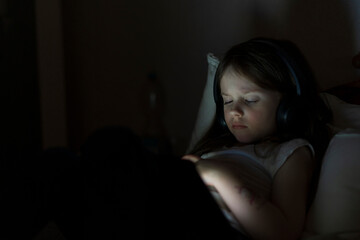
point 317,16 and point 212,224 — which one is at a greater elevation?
point 317,16

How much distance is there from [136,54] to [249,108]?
1.22m

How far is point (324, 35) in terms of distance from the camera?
1107 mm

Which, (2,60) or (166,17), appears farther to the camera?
(166,17)

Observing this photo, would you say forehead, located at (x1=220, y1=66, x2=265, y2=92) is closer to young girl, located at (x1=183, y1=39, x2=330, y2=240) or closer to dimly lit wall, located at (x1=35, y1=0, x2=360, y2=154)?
young girl, located at (x1=183, y1=39, x2=330, y2=240)

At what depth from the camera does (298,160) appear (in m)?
0.79

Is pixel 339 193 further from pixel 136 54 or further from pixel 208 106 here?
pixel 136 54

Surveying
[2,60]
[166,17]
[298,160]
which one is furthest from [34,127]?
[298,160]

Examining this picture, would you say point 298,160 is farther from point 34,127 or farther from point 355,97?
point 34,127

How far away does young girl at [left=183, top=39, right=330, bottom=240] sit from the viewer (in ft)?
2.42

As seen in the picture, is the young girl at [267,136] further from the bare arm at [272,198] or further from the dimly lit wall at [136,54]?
the dimly lit wall at [136,54]

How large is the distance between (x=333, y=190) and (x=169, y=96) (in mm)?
1274

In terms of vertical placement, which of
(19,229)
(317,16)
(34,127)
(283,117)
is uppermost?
(317,16)

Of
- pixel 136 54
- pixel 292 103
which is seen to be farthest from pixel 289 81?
pixel 136 54

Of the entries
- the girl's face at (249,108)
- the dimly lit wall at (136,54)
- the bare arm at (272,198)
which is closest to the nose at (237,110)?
the girl's face at (249,108)
